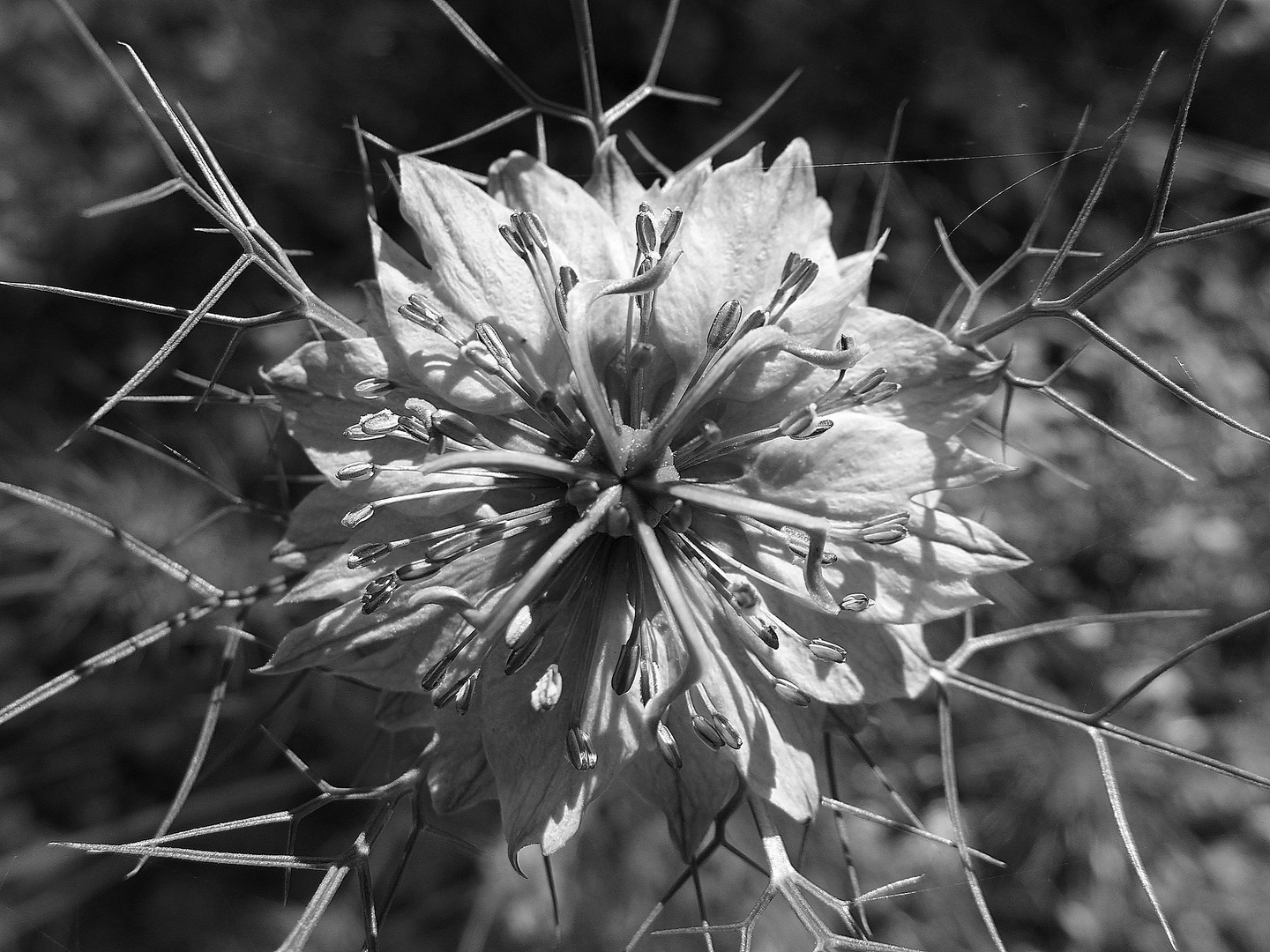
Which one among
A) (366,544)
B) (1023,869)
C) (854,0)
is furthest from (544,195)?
(1023,869)

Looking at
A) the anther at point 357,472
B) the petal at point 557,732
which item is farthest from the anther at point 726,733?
the anther at point 357,472

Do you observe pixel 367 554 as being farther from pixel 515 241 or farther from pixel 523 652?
pixel 515 241

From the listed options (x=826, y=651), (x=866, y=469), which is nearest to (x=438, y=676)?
Answer: (x=826, y=651)

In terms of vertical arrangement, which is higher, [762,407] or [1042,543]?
[762,407]

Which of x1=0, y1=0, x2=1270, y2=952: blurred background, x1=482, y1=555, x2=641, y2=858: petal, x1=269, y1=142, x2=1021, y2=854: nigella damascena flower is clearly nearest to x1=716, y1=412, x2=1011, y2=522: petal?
x1=269, y1=142, x2=1021, y2=854: nigella damascena flower

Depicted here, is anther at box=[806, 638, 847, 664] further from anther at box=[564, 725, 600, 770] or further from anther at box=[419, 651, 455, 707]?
anther at box=[419, 651, 455, 707]

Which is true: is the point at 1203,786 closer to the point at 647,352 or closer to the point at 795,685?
the point at 795,685
